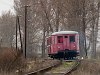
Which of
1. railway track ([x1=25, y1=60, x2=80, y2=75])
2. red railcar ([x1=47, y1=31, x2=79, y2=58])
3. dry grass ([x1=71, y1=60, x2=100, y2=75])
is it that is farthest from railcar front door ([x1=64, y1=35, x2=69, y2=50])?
→ dry grass ([x1=71, y1=60, x2=100, y2=75])

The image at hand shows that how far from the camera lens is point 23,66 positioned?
22.1 meters

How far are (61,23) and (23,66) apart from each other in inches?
1481

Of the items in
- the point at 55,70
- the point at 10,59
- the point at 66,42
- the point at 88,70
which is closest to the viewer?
the point at 10,59

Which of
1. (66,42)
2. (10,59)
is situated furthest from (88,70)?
(66,42)

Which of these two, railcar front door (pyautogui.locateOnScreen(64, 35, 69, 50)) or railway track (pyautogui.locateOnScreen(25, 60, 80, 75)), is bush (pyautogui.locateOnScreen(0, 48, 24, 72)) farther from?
railcar front door (pyautogui.locateOnScreen(64, 35, 69, 50))

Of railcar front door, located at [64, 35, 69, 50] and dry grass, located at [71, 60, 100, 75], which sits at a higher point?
railcar front door, located at [64, 35, 69, 50]

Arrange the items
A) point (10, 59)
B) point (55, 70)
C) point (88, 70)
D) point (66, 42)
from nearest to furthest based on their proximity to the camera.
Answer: point (10, 59), point (88, 70), point (55, 70), point (66, 42)

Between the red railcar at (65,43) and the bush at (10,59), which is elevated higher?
the red railcar at (65,43)

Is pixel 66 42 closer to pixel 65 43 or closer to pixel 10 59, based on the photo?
pixel 65 43

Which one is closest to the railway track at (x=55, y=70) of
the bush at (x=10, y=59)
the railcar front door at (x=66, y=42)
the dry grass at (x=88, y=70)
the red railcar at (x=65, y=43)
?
the dry grass at (x=88, y=70)

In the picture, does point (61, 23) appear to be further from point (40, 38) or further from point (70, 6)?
point (40, 38)

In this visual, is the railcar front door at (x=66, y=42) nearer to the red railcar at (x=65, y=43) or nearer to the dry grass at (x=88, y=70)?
the red railcar at (x=65, y=43)

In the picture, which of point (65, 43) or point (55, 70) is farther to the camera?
point (65, 43)

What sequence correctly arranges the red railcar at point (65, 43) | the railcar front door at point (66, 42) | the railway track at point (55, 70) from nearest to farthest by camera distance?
the railway track at point (55, 70), the red railcar at point (65, 43), the railcar front door at point (66, 42)
